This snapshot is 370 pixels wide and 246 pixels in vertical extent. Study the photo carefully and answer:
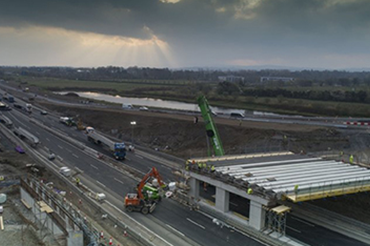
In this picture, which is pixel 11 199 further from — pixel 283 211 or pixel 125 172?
pixel 283 211

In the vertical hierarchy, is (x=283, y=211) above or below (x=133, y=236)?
above

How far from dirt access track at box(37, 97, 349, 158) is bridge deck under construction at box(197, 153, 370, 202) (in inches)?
577

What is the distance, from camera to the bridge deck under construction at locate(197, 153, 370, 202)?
27.8 meters

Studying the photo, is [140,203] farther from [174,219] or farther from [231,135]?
[231,135]

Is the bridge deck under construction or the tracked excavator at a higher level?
the bridge deck under construction

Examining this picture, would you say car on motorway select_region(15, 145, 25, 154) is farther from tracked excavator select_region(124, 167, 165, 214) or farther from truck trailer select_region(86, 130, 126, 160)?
tracked excavator select_region(124, 167, 165, 214)

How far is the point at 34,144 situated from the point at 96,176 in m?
23.7

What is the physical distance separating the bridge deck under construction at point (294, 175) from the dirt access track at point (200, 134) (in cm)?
1466

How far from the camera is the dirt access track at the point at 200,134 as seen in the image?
57.2m

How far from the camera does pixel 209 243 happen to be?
26.5m

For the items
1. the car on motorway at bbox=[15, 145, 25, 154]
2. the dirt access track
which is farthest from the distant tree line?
the car on motorway at bbox=[15, 145, 25, 154]

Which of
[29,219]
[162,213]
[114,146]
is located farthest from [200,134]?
[29,219]

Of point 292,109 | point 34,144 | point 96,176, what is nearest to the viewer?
point 96,176

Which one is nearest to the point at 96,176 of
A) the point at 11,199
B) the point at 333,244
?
the point at 11,199
